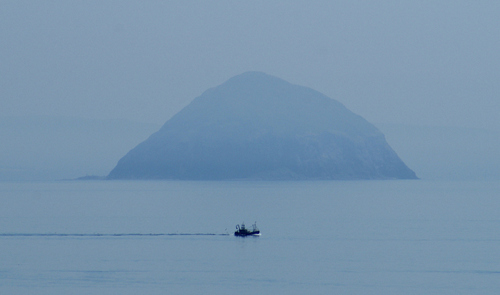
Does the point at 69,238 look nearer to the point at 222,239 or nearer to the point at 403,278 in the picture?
the point at 222,239

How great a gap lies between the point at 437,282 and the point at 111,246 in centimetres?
3694

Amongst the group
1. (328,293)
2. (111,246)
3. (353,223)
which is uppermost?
(353,223)

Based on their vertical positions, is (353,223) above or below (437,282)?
above

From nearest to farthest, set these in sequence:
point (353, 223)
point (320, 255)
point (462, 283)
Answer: point (462, 283) → point (320, 255) → point (353, 223)

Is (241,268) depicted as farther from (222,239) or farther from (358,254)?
(222,239)

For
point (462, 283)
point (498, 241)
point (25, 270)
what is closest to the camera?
point (462, 283)

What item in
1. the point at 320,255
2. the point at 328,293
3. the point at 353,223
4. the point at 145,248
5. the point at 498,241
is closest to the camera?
the point at 328,293

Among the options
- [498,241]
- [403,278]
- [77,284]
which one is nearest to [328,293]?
[403,278]

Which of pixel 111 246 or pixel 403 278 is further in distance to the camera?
pixel 111 246

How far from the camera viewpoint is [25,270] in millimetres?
62500

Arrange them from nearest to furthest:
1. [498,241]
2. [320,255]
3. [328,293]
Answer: [328,293], [320,255], [498,241]

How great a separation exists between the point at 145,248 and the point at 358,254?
72.4 ft

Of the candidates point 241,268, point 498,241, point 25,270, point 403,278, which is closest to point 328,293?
point 403,278

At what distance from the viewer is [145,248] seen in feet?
255
